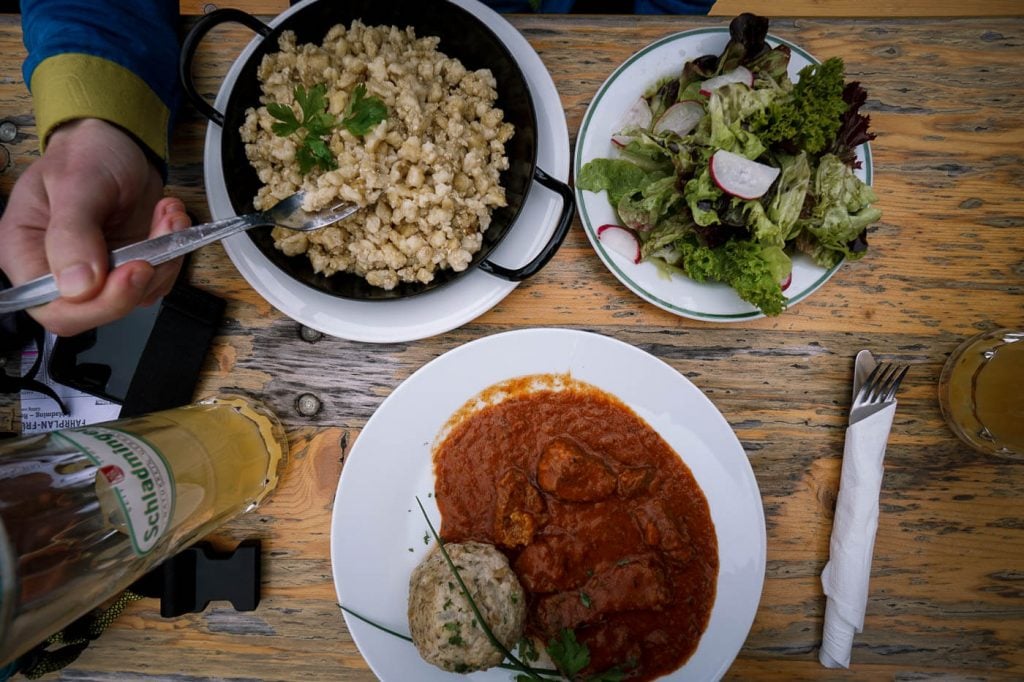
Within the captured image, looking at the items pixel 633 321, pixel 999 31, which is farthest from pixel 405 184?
pixel 999 31

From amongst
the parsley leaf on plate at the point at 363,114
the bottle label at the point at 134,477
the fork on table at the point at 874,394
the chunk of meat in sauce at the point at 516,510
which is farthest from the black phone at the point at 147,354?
the fork on table at the point at 874,394

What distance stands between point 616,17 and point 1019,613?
2.10 meters

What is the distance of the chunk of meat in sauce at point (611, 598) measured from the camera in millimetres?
1745

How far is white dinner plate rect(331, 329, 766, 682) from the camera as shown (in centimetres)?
172

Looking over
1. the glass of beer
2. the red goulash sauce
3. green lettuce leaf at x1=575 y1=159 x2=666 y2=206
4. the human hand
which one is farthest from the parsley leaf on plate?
the glass of beer

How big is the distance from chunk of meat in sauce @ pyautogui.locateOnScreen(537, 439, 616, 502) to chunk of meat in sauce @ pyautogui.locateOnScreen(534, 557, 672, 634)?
0.22m

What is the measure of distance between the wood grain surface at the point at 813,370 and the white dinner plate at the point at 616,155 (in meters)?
0.12

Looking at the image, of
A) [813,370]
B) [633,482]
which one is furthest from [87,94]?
[813,370]

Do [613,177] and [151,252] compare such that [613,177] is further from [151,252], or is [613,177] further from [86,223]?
[86,223]

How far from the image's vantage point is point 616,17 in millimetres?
1814

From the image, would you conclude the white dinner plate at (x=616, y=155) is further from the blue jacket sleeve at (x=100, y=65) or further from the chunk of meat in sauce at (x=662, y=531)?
the blue jacket sleeve at (x=100, y=65)

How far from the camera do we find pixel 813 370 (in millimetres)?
1855

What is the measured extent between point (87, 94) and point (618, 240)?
1331 millimetres

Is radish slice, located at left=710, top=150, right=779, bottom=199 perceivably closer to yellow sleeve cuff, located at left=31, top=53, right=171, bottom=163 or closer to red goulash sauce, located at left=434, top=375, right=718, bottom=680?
red goulash sauce, located at left=434, top=375, right=718, bottom=680
